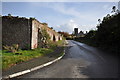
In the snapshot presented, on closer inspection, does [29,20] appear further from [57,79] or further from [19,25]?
[57,79]

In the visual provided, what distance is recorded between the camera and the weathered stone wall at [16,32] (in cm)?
1334

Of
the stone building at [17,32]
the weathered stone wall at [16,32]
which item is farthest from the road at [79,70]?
the weathered stone wall at [16,32]

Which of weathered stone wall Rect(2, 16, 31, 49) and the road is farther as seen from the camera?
weathered stone wall Rect(2, 16, 31, 49)

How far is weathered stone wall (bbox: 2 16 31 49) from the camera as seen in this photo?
43.8ft

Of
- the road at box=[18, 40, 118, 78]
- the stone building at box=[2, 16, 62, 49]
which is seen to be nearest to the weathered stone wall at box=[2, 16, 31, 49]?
the stone building at box=[2, 16, 62, 49]

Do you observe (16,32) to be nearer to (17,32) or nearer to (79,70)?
(17,32)

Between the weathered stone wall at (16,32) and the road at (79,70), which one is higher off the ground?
the weathered stone wall at (16,32)

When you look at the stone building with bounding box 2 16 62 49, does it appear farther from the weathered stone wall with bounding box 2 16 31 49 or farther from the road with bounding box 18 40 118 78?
the road with bounding box 18 40 118 78

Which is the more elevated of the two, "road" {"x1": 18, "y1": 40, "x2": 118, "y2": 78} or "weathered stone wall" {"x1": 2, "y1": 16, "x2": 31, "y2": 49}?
"weathered stone wall" {"x1": 2, "y1": 16, "x2": 31, "y2": 49}

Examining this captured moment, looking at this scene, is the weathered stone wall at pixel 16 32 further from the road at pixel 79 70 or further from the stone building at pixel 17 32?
the road at pixel 79 70

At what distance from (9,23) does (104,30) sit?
14.5 metres

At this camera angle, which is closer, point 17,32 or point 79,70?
point 79,70

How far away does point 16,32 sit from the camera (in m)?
13.4

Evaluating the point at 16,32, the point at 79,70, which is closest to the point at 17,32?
→ the point at 16,32
